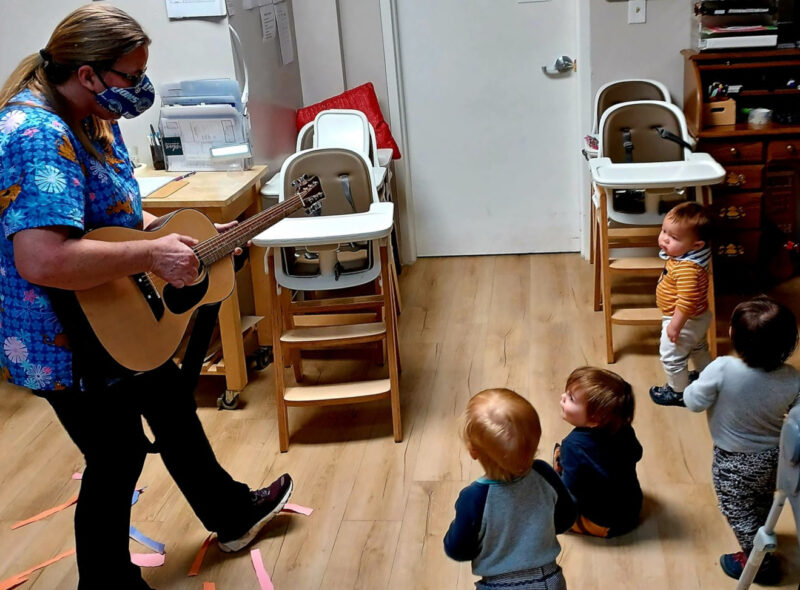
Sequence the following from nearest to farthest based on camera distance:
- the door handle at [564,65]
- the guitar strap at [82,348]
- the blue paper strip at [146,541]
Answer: the guitar strap at [82,348], the blue paper strip at [146,541], the door handle at [564,65]

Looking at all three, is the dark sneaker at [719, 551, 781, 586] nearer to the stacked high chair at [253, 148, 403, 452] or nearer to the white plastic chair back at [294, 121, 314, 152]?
the stacked high chair at [253, 148, 403, 452]

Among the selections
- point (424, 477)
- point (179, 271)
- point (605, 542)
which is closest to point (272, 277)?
point (424, 477)

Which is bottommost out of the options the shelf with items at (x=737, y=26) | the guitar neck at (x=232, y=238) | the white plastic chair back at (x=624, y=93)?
the guitar neck at (x=232, y=238)

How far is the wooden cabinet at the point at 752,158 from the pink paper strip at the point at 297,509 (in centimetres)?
206

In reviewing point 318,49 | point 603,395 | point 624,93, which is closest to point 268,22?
point 318,49

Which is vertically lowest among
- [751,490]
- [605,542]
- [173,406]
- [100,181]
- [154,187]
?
[605,542]

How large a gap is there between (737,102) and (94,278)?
9.70 ft

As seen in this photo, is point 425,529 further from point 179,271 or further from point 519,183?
point 519,183

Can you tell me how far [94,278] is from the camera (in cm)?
178

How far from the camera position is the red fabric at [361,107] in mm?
4070

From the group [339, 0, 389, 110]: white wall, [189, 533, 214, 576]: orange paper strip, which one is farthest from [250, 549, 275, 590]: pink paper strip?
[339, 0, 389, 110]: white wall

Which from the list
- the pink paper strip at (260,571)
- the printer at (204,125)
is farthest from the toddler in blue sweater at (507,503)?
the printer at (204,125)

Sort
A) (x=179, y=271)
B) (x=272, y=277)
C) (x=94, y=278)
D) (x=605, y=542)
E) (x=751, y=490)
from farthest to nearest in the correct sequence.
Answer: (x=272, y=277) → (x=605, y=542) → (x=751, y=490) → (x=179, y=271) → (x=94, y=278)

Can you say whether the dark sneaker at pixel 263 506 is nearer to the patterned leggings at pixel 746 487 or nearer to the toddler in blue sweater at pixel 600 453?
the toddler in blue sweater at pixel 600 453
